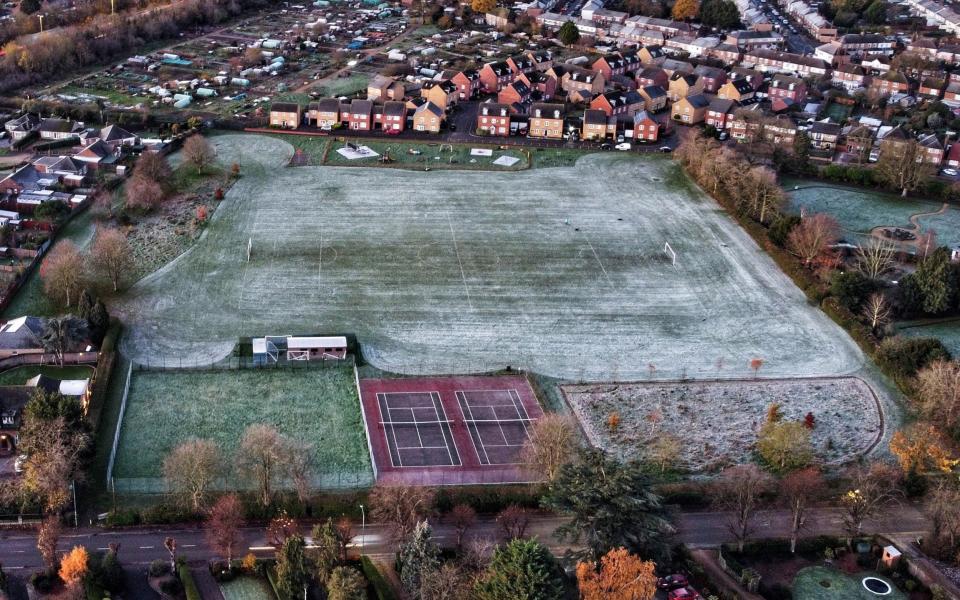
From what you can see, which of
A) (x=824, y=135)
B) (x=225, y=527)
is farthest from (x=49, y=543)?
(x=824, y=135)

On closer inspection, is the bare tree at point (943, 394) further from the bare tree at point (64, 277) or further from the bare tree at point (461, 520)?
the bare tree at point (64, 277)

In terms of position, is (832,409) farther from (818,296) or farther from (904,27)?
(904,27)

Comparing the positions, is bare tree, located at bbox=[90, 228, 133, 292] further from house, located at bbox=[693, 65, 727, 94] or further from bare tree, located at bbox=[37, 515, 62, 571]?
house, located at bbox=[693, 65, 727, 94]

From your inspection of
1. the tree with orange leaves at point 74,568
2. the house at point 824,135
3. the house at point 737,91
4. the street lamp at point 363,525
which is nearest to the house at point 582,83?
the house at point 737,91

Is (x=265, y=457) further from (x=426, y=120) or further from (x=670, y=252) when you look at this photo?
(x=426, y=120)

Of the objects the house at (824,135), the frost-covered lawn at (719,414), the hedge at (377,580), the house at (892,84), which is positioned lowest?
the frost-covered lawn at (719,414)
